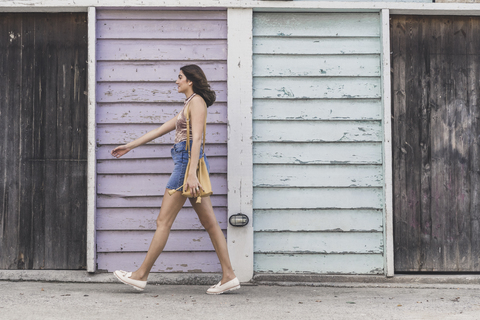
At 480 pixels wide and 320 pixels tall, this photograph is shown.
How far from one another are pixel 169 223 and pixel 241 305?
842 millimetres

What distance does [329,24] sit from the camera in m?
4.60

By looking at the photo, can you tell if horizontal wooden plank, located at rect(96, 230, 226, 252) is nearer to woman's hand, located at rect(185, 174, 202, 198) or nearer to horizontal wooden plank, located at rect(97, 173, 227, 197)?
horizontal wooden plank, located at rect(97, 173, 227, 197)

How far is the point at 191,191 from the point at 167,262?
111cm

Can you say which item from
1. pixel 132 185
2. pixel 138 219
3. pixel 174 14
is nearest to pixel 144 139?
pixel 132 185

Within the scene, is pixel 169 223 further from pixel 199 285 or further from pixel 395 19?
pixel 395 19

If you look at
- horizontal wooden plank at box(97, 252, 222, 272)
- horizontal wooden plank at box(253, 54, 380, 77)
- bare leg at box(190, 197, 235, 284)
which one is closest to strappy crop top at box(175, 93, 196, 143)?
bare leg at box(190, 197, 235, 284)

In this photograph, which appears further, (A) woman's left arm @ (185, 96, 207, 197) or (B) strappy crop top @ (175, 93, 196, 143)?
(B) strappy crop top @ (175, 93, 196, 143)

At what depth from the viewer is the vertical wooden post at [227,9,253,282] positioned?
14.5 feet

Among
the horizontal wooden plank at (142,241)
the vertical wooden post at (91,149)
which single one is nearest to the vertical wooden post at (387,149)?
the horizontal wooden plank at (142,241)

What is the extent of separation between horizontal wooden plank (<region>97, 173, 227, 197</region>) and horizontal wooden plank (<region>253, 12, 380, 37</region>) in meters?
1.69

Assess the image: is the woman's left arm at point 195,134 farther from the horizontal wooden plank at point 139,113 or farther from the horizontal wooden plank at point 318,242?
the horizontal wooden plank at point 318,242


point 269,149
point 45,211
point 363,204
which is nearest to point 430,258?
point 363,204

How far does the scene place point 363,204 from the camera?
4.54m

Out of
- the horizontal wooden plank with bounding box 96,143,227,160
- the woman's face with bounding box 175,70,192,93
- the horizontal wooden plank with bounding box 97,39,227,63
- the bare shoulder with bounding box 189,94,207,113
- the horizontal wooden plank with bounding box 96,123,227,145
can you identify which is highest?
the horizontal wooden plank with bounding box 97,39,227,63
